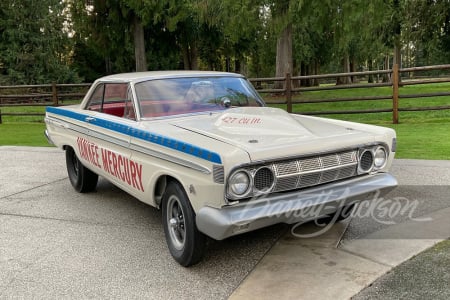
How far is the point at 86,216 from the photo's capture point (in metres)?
5.45

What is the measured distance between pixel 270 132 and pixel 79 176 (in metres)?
3.48

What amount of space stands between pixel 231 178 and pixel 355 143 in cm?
124

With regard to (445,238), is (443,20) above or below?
above

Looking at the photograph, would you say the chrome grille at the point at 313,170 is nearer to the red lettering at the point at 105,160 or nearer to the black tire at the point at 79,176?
the red lettering at the point at 105,160

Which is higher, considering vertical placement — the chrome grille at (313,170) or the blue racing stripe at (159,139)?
the blue racing stripe at (159,139)

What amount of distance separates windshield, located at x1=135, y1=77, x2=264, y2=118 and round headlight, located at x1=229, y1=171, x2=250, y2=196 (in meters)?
1.52

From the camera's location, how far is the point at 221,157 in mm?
3311

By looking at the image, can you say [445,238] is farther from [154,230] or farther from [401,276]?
[154,230]

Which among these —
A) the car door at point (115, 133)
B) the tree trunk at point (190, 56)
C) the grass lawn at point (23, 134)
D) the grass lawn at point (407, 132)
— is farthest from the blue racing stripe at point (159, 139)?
the tree trunk at point (190, 56)

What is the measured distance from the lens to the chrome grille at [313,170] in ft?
11.7

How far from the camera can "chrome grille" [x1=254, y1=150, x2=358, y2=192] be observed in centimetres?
356

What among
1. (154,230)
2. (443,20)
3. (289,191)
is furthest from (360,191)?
(443,20)

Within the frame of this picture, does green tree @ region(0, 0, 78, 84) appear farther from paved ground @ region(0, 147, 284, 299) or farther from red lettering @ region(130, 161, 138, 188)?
red lettering @ region(130, 161, 138, 188)

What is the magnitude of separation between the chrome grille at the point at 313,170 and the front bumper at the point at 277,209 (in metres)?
0.06
